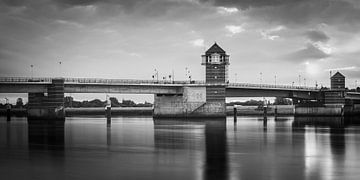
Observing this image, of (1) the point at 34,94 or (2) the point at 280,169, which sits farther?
(1) the point at 34,94

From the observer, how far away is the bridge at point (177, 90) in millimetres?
103625

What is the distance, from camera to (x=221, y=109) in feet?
395

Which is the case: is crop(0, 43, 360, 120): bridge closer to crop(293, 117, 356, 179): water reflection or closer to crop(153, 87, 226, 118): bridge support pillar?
crop(153, 87, 226, 118): bridge support pillar

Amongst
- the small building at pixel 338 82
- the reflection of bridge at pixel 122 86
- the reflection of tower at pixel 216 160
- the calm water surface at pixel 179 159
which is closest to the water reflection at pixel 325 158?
the calm water surface at pixel 179 159

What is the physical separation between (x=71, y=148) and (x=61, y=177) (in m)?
17.3

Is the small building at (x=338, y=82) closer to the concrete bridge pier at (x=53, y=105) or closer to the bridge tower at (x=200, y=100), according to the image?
the bridge tower at (x=200, y=100)

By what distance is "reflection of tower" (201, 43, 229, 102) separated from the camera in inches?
4737

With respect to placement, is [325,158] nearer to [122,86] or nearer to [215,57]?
[122,86]

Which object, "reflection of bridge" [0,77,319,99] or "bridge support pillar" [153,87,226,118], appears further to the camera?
"bridge support pillar" [153,87,226,118]

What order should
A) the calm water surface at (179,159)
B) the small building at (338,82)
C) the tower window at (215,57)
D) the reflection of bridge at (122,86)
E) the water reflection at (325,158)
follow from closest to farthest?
the calm water surface at (179,159) < the water reflection at (325,158) < the reflection of bridge at (122,86) < the tower window at (215,57) < the small building at (338,82)

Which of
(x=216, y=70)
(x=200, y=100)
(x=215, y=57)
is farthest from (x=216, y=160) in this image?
(x=215, y=57)

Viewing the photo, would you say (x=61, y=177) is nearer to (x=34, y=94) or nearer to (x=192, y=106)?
(x=34, y=94)

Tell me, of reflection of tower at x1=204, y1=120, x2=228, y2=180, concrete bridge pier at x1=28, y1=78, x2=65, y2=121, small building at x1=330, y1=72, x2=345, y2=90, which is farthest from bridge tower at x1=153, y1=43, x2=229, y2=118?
reflection of tower at x1=204, y1=120, x2=228, y2=180

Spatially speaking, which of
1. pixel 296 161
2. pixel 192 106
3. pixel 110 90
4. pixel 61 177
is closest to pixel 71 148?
pixel 61 177
